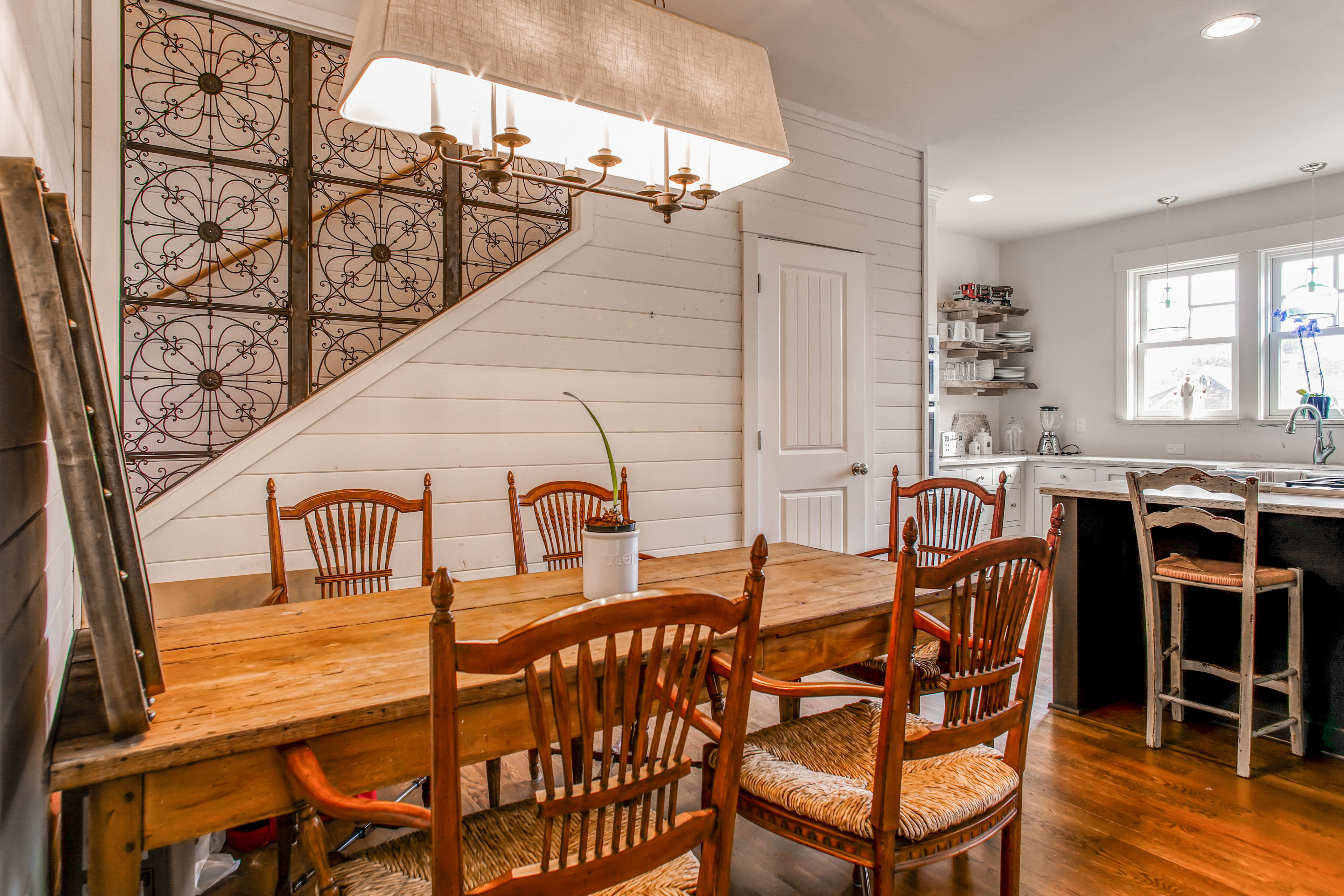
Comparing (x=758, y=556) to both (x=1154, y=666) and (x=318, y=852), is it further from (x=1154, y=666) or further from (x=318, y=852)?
(x=1154, y=666)

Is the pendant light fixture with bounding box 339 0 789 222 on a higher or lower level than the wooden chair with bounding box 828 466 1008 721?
higher

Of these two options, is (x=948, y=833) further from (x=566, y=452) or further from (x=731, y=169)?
(x=566, y=452)

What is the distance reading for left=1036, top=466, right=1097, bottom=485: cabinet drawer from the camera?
565 cm

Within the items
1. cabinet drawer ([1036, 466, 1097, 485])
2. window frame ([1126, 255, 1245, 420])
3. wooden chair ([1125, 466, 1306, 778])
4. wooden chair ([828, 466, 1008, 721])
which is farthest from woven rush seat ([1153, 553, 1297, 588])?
window frame ([1126, 255, 1245, 420])

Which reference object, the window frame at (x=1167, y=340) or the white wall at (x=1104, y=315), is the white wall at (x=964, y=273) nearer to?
the white wall at (x=1104, y=315)

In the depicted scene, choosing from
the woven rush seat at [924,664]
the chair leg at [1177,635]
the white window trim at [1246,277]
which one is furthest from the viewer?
the white window trim at [1246,277]

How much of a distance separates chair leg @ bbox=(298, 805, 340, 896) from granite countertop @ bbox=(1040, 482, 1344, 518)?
112 inches

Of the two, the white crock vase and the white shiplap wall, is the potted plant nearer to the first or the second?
the white crock vase

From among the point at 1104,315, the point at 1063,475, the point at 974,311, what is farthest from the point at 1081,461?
the point at 974,311

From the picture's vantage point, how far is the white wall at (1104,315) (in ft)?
16.9

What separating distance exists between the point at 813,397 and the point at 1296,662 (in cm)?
228

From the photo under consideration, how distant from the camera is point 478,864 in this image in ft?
3.93

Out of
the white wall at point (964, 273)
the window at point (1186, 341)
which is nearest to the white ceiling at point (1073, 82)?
the window at point (1186, 341)

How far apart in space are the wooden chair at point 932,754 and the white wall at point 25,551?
3.39 ft
